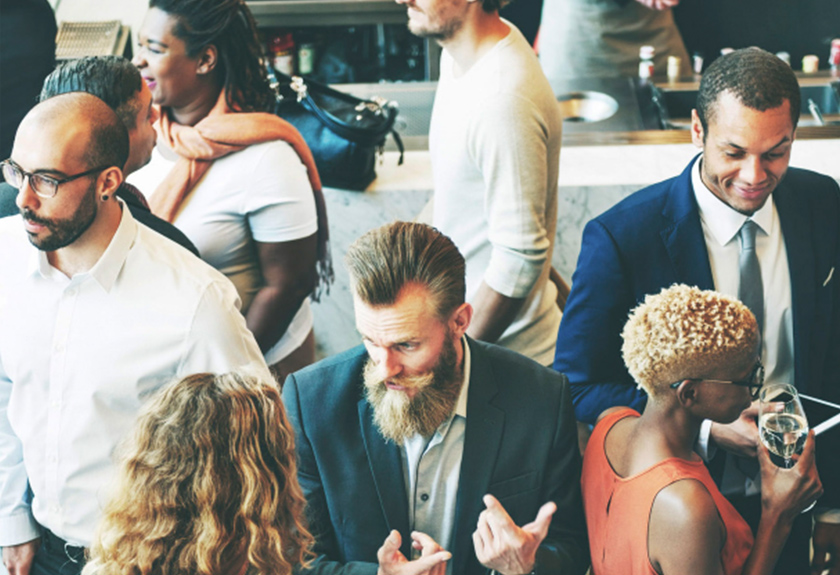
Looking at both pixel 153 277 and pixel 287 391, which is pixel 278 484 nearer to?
pixel 287 391

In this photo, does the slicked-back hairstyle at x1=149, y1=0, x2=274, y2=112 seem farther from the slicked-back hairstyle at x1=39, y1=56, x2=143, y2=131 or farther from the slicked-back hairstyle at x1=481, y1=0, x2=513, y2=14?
the slicked-back hairstyle at x1=481, y1=0, x2=513, y2=14

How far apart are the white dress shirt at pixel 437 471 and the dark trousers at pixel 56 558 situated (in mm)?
717

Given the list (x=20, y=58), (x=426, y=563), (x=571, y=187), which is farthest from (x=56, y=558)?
(x=571, y=187)

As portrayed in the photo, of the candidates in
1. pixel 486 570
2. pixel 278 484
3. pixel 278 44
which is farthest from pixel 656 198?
pixel 278 44

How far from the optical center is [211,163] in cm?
233

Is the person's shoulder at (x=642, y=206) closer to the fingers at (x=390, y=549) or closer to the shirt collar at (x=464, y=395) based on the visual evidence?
the shirt collar at (x=464, y=395)

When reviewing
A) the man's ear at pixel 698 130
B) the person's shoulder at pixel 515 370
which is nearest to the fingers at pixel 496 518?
the person's shoulder at pixel 515 370

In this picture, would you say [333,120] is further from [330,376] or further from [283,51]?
[283,51]

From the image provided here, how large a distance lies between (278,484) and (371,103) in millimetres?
1742

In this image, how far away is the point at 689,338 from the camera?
61.3 inches

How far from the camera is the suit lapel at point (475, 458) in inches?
65.1

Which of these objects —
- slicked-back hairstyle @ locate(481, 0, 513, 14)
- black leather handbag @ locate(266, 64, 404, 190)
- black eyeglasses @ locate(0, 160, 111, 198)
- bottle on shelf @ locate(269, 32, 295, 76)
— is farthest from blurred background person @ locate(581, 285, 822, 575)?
bottle on shelf @ locate(269, 32, 295, 76)

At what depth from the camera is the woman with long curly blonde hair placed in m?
1.32

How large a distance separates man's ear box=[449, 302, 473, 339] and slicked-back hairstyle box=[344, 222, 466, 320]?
0.03 ft
